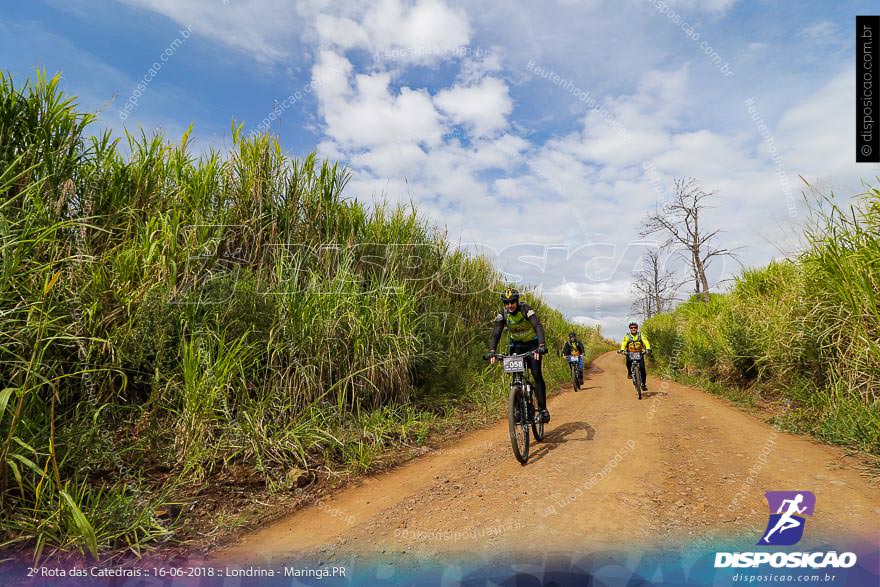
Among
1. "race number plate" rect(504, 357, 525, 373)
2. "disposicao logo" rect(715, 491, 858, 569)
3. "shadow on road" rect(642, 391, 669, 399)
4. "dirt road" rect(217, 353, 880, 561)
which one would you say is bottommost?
"disposicao logo" rect(715, 491, 858, 569)

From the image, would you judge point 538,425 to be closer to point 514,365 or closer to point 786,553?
point 514,365

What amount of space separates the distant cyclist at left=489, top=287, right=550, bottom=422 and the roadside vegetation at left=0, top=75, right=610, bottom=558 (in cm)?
156

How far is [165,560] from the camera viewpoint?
9.89ft

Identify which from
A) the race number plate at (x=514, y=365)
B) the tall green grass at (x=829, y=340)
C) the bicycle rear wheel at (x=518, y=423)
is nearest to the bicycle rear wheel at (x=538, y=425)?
the bicycle rear wheel at (x=518, y=423)

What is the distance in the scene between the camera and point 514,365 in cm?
571

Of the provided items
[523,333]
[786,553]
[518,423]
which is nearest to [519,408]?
[518,423]

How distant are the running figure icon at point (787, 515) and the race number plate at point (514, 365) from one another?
112 inches

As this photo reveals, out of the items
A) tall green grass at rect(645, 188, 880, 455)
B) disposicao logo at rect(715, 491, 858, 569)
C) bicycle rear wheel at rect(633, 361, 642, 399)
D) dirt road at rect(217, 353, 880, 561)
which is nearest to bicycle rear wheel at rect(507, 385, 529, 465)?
dirt road at rect(217, 353, 880, 561)

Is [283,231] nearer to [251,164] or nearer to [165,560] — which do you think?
[251,164]

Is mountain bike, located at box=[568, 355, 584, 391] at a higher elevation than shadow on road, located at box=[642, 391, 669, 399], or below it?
higher

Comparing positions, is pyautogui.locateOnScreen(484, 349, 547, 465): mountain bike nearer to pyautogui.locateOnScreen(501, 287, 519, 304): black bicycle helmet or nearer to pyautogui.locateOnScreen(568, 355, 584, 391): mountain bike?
pyautogui.locateOnScreen(501, 287, 519, 304): black bicycle helmet

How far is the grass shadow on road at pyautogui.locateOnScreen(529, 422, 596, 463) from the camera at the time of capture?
5.91 m

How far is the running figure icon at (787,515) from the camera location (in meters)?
3.13

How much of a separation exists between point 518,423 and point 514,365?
0.78 m
